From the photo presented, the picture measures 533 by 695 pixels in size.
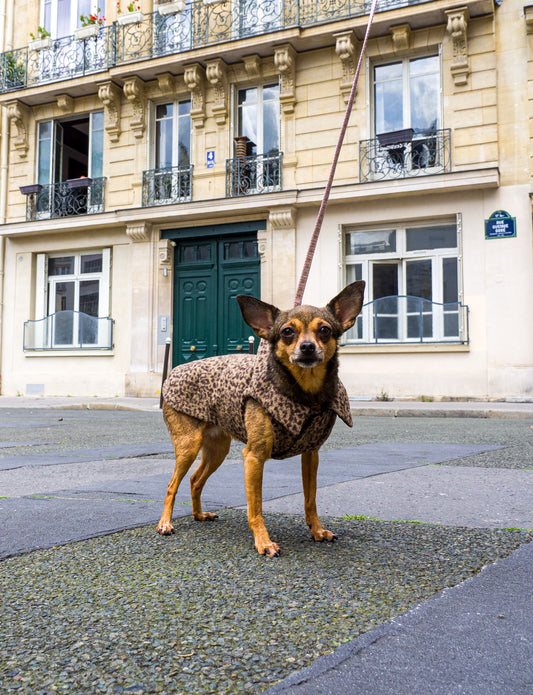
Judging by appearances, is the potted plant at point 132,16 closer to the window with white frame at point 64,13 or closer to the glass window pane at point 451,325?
the window with white frame at point 64,13

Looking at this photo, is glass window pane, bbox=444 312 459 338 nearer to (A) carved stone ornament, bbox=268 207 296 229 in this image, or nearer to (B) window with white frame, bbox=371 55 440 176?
(B) window with white frame, bbox=371 55 440 176

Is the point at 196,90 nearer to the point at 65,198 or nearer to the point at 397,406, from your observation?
the point at 65,198

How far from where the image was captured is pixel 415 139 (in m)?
14.8

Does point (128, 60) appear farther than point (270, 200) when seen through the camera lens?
Yes

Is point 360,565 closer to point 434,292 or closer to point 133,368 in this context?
point 434,292

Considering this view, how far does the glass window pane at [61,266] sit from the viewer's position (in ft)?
60.5

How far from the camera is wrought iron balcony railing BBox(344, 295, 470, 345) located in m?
14.3

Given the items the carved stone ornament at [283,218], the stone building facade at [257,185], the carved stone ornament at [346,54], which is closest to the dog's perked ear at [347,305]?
the stone building facade at [257,185]

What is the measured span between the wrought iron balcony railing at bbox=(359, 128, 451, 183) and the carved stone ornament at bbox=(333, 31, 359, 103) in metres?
1.32

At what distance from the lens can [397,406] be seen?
1263 centimetres

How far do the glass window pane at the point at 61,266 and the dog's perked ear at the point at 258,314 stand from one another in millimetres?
16794

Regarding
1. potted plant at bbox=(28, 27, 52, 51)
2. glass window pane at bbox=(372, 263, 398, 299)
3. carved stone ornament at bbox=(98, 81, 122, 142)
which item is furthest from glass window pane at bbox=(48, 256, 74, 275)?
glass window pane at bbox=(372, 263, 398, 299)

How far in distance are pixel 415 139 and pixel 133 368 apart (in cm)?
870

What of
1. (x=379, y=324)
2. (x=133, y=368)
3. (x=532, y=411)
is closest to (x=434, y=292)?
(x=379, y=324)
